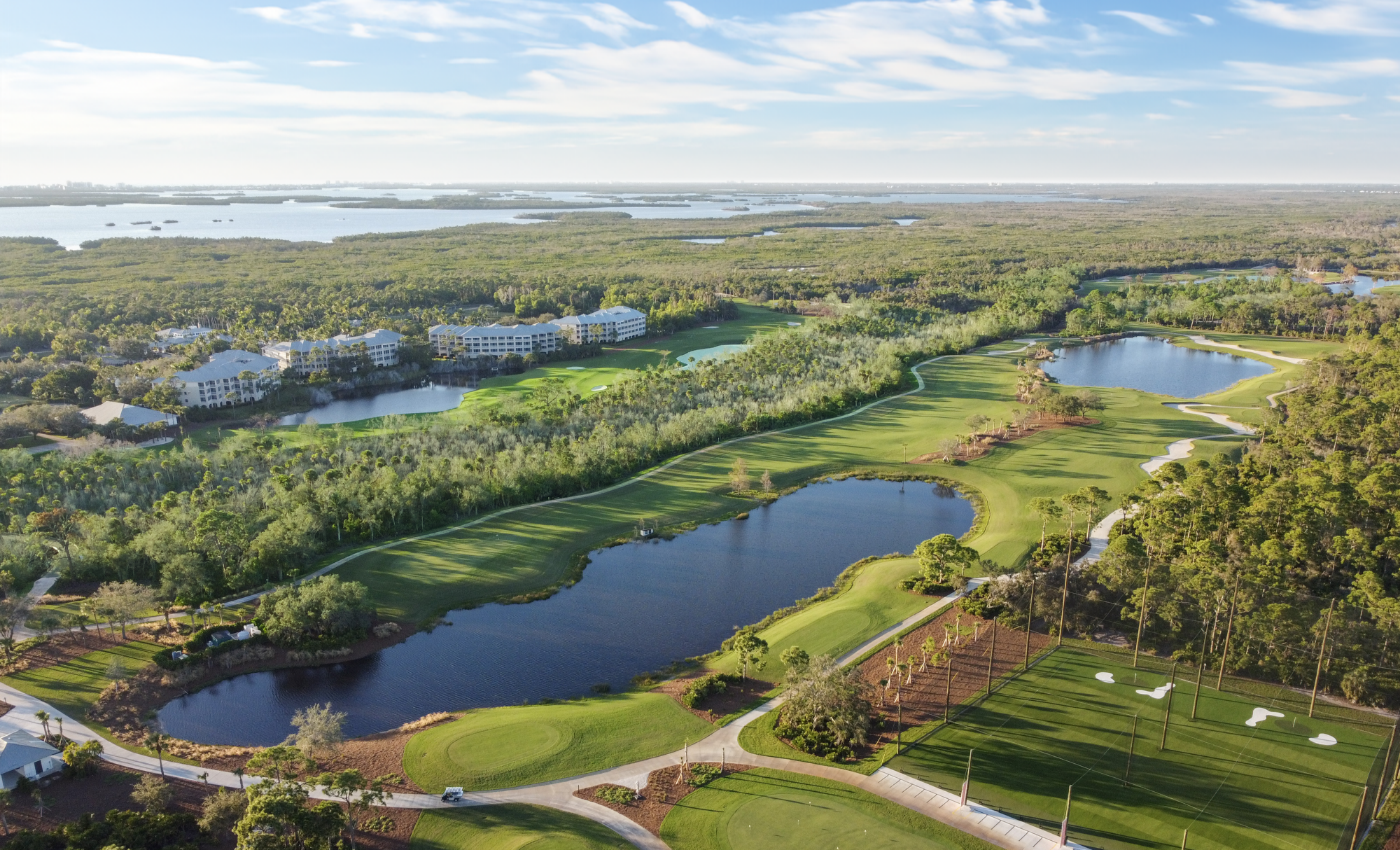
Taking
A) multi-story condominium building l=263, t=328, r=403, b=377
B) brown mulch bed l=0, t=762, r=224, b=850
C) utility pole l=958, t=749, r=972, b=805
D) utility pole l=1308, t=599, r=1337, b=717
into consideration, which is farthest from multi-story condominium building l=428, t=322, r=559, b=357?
utility pole l=1308, t=599, r=1337, b=717

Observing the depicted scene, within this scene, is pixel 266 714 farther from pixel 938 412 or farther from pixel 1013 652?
pixel 938 412

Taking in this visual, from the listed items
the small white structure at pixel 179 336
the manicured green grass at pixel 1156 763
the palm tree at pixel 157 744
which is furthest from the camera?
the small white structure at pixel 179 336

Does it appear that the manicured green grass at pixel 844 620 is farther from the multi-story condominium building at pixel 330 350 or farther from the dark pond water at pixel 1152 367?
the multi-story condominium building at pixel 330 350

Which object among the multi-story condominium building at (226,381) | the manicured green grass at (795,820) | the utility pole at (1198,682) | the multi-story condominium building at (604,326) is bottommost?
the manicured green grass at (795,820)

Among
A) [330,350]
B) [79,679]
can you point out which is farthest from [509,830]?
[330,350]

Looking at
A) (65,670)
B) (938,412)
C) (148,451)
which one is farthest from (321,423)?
(938,412)

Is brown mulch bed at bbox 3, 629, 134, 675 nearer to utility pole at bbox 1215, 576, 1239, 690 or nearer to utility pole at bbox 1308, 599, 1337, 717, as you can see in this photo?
utility pole at bbox 1215, 576, 1239, 690

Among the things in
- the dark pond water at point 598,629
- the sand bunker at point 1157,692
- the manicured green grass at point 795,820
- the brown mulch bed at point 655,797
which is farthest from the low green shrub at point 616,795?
the sand bunker at point 1157,692

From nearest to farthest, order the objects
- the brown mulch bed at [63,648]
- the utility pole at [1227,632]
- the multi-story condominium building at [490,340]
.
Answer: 1. the utility pole at [1227,632]
2. the brown mulch bed at [63,648]
3. the multi-story condominium building at [490,340]
